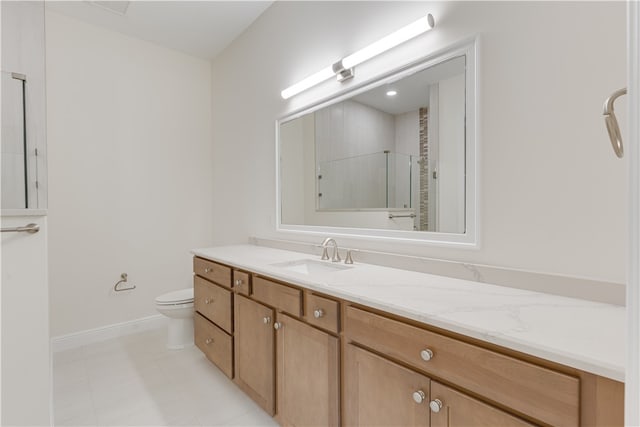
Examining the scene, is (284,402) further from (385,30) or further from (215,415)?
(385,30)

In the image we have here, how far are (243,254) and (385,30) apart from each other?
1604mm

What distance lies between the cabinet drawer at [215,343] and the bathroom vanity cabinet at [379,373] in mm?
91

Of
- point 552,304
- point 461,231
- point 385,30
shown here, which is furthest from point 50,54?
point 552,304

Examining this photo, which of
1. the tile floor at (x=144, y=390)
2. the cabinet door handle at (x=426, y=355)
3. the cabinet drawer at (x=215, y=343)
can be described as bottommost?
the tile floor at (x=144, y=390)

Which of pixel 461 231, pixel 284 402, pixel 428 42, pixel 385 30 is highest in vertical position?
pixel 385 30

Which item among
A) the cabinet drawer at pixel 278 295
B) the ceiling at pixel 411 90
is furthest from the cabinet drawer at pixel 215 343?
the ceiling at pixel 411 90

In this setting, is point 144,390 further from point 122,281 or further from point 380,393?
point 380,393

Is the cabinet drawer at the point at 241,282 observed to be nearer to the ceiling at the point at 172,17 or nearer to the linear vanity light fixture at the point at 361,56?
the linear vanity light fixture at the point at 361,56

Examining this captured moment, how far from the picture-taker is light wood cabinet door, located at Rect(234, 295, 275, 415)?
155cm

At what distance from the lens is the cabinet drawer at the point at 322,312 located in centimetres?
121

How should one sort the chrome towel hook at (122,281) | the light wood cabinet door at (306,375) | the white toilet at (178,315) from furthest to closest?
the chrome towel hook at (122,281) < the white toilet at (178,315) < the light wood cabinet door at (306,375)

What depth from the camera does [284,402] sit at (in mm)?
1460

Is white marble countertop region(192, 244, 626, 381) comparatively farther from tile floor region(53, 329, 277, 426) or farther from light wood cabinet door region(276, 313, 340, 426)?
tile floor region(53, 329, 277, 426)

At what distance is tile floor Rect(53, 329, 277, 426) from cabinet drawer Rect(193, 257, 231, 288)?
2.22 feet
